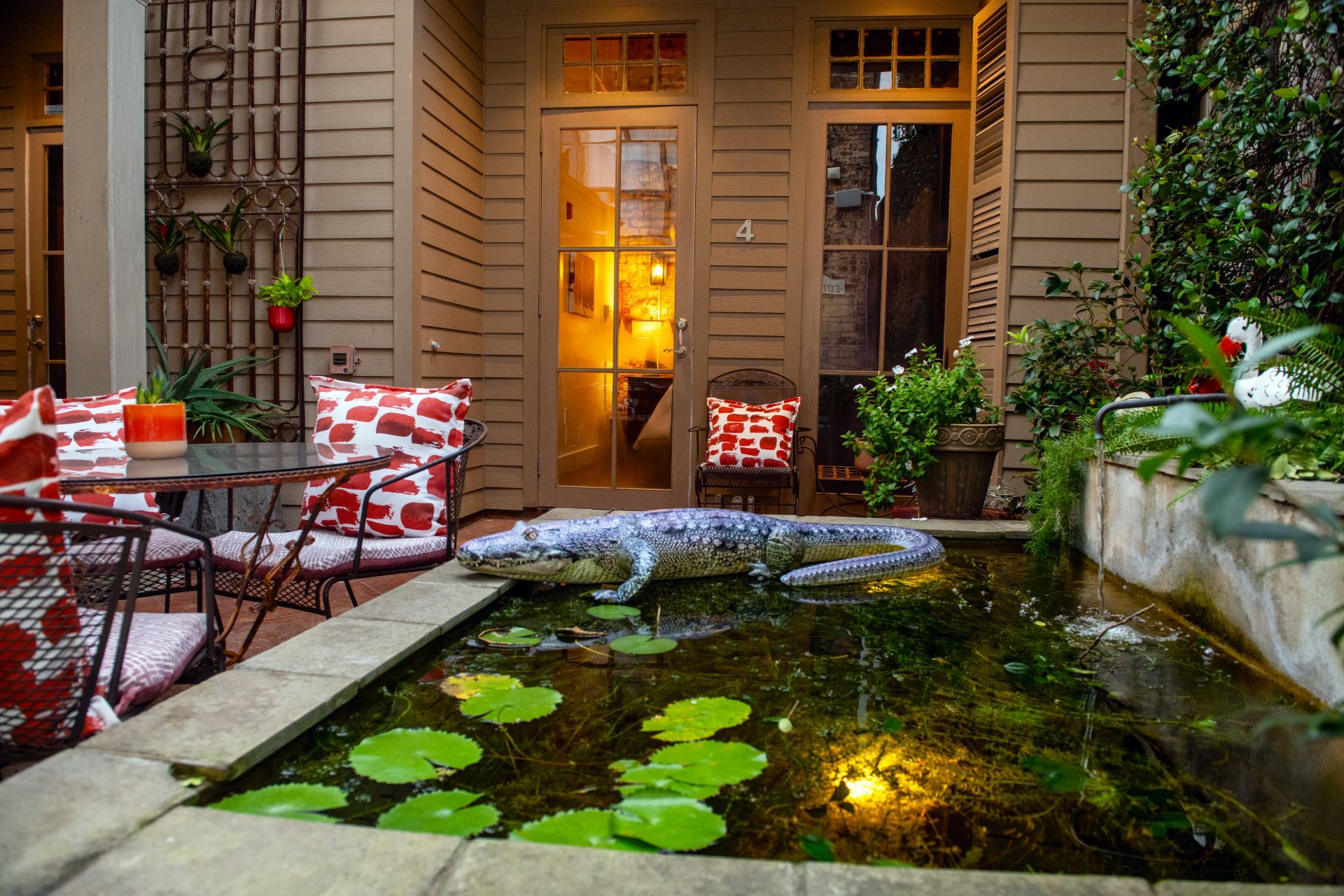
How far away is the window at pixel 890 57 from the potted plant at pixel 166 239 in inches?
152

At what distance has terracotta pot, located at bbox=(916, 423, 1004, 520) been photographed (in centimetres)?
348

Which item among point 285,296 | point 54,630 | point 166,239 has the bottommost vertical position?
point 54,630

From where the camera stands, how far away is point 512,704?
1.53m

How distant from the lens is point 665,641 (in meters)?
1.93

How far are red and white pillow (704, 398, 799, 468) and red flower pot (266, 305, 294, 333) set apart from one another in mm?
2432

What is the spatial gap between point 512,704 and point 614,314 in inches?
165

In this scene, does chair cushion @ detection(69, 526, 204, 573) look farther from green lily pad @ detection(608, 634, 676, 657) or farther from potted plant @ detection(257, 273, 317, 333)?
potted plant @ detection(257, 273, 317, 333)

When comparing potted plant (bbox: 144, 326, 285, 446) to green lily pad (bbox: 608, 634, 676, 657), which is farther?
potted plant (bbox: 144, 326, 285, 446)

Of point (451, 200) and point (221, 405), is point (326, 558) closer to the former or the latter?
point (221, 405)

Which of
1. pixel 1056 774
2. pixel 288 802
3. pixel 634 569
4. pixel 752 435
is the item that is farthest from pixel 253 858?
pixel 752 435

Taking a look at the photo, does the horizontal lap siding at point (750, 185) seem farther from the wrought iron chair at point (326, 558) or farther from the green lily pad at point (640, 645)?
the green lily pad at point (640, 645)

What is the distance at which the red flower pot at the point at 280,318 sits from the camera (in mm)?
4527

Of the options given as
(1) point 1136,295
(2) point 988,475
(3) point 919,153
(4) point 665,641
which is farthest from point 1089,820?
(3) point 919,153

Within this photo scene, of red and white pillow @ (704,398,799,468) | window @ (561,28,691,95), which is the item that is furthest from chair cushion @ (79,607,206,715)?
window @ (561,28,691,95)
